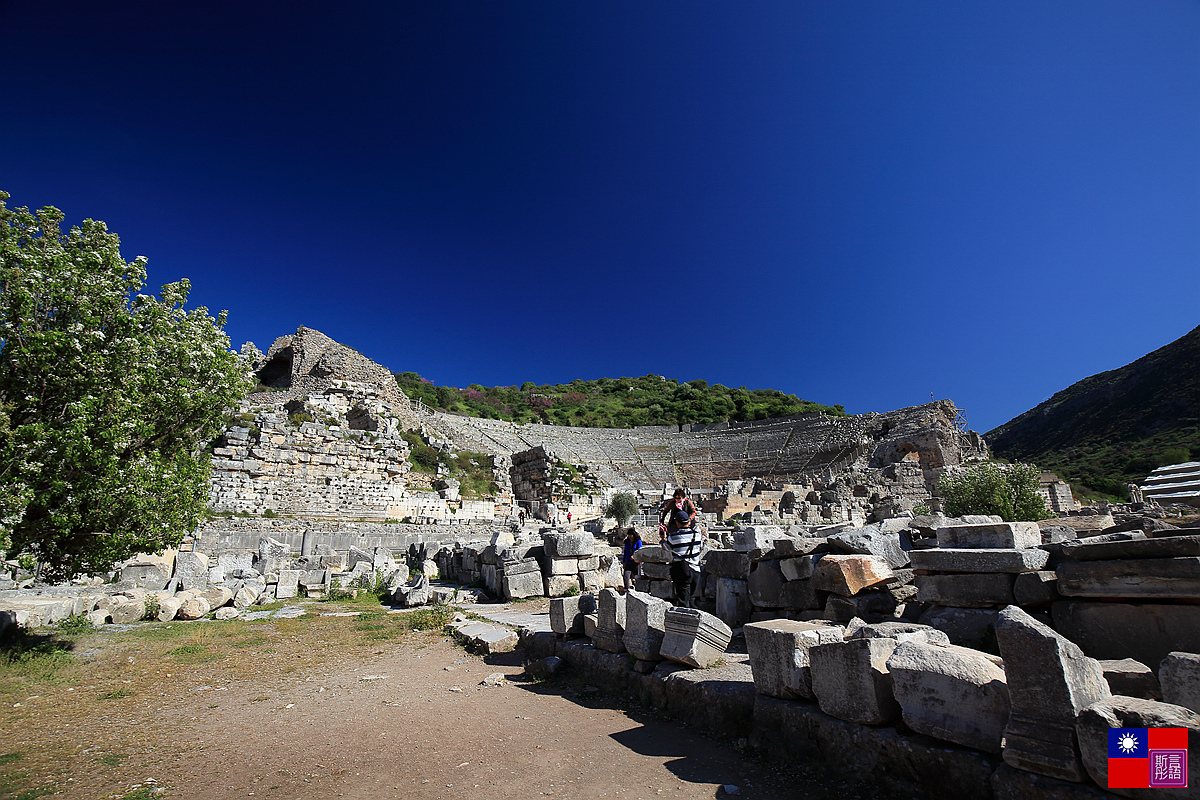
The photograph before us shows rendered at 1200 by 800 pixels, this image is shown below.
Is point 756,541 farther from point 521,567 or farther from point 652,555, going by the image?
point 521,567

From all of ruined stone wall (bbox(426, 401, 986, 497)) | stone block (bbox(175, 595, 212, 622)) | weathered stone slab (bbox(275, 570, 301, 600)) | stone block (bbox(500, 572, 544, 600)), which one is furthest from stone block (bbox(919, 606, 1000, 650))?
ruined stone wall (bbox(426, 401, 986, 497))

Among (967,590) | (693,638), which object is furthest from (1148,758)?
(693,638)

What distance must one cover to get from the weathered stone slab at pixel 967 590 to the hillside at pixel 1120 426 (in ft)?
124

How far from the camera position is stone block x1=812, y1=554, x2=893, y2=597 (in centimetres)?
558

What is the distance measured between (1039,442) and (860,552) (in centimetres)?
5958

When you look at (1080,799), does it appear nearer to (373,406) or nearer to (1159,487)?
(1159,487)

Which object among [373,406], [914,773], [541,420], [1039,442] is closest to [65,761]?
[914,773]

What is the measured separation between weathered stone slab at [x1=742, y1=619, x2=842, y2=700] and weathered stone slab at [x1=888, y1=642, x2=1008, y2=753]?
508 mm

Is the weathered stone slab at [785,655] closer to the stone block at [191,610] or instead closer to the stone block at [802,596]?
the stone block at [802,596]

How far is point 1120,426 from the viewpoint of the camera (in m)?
42.7

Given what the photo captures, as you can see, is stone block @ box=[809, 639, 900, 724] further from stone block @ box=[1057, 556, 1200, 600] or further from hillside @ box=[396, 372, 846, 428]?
hillside @ box=[396, 372, 846, 428]

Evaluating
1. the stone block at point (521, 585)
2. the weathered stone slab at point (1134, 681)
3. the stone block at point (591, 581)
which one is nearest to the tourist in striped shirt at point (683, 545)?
the weathered stone slab at point (1134, 681)

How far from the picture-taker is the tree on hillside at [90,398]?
19.5 ft

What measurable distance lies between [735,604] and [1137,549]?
14.0 ft
